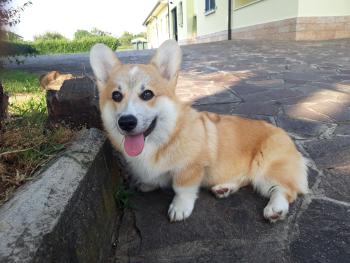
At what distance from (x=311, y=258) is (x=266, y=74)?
200 inches

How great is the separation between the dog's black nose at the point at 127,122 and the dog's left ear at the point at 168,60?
1.99 ft

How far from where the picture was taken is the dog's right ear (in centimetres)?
251

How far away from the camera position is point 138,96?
2275 millimetres

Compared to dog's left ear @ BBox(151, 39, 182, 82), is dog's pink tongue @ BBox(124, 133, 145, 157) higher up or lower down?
lower down

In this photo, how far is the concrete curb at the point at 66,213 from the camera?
1.25m

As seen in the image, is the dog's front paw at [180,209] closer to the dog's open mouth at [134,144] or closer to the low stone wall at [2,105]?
the dog's open mouth at [134,144]

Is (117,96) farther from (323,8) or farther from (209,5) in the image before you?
(209,5)

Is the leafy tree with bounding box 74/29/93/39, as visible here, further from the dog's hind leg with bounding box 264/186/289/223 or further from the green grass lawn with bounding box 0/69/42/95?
the dog's hind leg with bounding box 264/186/289/223

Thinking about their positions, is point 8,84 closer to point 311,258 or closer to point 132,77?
point 132,77

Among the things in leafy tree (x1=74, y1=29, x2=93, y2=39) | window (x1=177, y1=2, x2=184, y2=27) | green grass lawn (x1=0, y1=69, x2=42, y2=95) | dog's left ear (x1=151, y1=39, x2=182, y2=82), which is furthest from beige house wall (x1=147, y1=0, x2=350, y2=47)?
leafy tree (x1=74, y1=29, x2=93, y2=39)

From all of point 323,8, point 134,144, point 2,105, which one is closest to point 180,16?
point 323,8

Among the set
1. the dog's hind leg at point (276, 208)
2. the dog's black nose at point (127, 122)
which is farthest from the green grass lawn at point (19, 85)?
the dog's hind leg at point (276, 208)

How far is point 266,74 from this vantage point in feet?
21.2

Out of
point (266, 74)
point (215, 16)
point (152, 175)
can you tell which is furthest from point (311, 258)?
point (215, 16)
